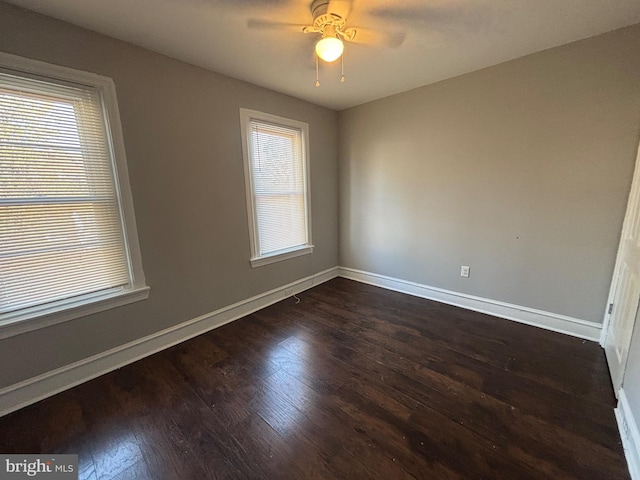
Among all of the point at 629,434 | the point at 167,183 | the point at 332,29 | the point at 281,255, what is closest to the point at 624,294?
the point at 629,434

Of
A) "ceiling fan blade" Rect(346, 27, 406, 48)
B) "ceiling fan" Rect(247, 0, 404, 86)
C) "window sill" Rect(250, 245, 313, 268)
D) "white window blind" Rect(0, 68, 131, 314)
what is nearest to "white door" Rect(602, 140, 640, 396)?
"ceiling fan blade" Rect(346, 27, 406, 48)

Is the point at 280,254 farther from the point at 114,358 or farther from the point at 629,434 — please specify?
the point at 629,434

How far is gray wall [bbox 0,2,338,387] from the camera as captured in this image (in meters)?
1.64

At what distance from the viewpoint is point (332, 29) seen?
1644mm

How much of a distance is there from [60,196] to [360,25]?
228cm

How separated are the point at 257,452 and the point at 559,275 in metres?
2.75

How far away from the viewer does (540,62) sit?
2.15 m

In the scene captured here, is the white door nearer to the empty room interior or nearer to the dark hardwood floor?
the empty room interior

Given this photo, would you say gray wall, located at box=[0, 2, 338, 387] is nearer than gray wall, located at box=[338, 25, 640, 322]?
Yes

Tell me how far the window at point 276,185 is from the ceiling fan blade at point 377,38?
1248 millimetres

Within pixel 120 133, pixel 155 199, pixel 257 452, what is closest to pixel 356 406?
pixel 257 452

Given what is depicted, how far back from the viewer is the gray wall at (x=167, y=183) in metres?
1.64

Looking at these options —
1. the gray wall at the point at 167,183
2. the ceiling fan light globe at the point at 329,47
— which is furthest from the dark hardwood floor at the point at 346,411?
the ceiling fan light globe at the point at 329,47

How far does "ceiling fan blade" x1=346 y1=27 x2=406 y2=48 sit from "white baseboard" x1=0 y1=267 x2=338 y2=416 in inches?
101
